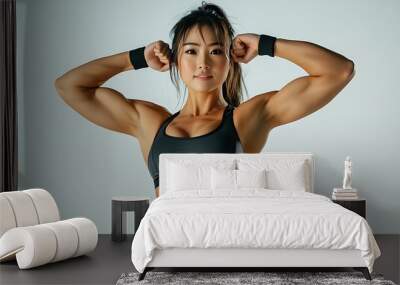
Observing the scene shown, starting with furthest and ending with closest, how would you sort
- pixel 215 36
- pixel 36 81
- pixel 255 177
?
pixel 36 81
pixel 215 36
pixel 255 177

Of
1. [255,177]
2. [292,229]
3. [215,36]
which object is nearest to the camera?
[292,229]

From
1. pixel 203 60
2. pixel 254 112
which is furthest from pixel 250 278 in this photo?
pixel 203 60

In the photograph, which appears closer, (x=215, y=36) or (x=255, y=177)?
(x=255, y=177)

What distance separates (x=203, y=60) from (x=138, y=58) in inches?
31.3

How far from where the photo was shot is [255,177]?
20.9ft

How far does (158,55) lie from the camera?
731 cm

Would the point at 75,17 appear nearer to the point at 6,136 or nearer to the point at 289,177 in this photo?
the point at 6,136

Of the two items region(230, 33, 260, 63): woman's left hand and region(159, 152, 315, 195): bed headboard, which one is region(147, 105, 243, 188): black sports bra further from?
region(230, 33, 260, 63): woman's left hand

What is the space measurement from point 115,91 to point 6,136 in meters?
1.21

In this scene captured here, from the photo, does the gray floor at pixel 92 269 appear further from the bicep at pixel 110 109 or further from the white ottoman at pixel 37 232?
the bicep at pixel 110 109

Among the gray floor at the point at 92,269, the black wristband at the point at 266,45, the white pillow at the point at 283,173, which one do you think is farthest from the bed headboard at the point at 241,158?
the black wristband at the point at 266,45

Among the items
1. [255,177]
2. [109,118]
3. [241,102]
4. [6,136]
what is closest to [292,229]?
[255,177]

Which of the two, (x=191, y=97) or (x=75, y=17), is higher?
(x=75, y=17)

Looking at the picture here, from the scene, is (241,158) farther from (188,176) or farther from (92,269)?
(92,269)
